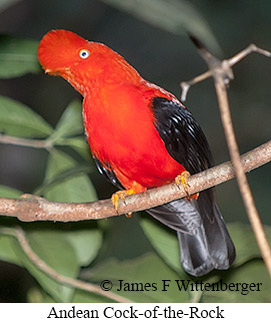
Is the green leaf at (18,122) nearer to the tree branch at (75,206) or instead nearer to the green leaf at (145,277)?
the tree branch at (75,206)

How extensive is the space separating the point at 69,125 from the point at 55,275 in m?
0.54

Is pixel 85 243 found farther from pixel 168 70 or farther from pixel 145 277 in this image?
pixel 168 70

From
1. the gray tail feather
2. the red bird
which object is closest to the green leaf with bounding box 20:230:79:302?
the red bird

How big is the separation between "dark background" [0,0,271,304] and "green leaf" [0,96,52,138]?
660 millimetres

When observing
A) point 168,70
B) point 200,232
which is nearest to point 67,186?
point 200,232

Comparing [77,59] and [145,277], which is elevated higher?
[77,59]

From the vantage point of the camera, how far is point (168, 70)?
2.33 m

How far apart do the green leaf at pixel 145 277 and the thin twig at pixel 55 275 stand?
2.1 inches

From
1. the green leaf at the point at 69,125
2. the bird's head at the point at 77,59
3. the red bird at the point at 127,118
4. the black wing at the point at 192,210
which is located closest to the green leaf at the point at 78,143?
the green leaf at the point at 69,125

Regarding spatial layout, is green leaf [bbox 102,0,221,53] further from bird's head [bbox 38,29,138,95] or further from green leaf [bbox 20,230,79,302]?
green leaf [bbox 20,230,79,302]

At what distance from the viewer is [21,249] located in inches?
60.0

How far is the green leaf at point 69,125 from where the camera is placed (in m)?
1.63

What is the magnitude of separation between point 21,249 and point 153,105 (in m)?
0.67

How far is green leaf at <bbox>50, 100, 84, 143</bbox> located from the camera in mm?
1634
